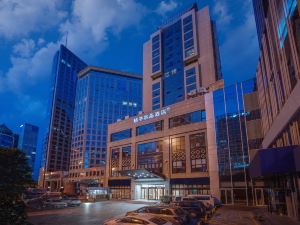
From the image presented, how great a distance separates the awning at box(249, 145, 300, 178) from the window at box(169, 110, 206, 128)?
31671mm

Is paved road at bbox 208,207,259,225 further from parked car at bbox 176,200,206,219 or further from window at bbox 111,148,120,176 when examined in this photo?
window at bbox 111,148,120,176

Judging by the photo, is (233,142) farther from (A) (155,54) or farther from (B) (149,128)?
(A) (155,54)

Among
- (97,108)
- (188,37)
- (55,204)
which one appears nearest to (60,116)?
(97,108)

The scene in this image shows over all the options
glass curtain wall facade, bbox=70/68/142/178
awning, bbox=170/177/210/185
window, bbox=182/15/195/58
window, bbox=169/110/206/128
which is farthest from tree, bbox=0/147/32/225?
glass curtain wall facade, bbox=70/68/142/178

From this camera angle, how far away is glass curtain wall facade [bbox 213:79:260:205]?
4147 cm

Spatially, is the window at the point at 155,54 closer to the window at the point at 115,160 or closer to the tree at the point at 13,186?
the window at the point at 115,160

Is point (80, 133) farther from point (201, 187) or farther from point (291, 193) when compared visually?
point (291, 193)

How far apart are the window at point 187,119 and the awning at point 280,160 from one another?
104 ft

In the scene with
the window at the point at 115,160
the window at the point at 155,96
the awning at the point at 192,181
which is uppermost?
the window at the point at 155,96

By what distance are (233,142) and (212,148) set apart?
4602 millimetres

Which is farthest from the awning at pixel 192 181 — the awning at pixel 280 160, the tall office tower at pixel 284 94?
the awning at pixel 280 160

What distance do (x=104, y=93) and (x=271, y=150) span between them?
14655 cm

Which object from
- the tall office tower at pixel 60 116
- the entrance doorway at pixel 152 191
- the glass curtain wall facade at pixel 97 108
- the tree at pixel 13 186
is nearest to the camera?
the tree at pixel 13 186

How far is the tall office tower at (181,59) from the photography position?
81.7m
